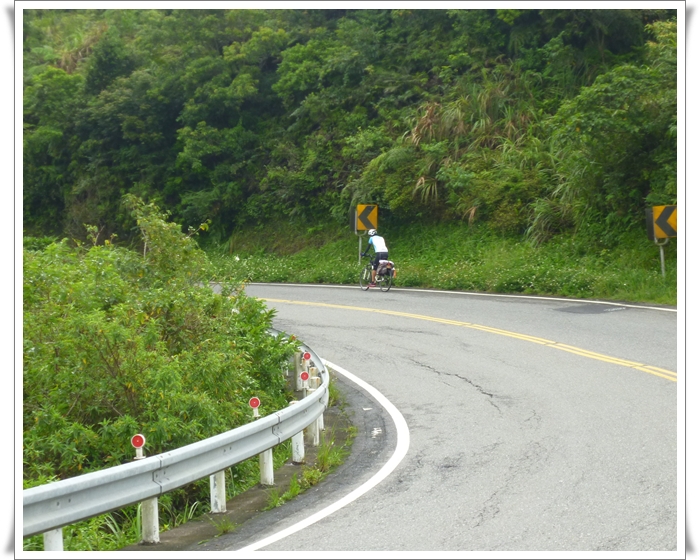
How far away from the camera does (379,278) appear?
23641 mm

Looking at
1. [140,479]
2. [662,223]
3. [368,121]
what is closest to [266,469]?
[140,479]

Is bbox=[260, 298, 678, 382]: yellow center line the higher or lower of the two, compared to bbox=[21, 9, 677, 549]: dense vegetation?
lower

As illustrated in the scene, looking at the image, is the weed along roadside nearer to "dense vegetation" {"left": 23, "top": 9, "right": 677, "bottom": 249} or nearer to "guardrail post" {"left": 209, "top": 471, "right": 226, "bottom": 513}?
"guardrail post" {"left": 209, "top": 471, "right": 226, "bottom": 513}

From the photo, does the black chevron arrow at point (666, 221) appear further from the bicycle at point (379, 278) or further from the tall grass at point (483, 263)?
the bicycle at point (379, 278)

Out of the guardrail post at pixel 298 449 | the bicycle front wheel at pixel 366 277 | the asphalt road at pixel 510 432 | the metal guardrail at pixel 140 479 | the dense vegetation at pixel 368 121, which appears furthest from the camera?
the bicycle front wheel at pixel 366 277

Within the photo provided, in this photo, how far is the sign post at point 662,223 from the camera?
2055 centimetres

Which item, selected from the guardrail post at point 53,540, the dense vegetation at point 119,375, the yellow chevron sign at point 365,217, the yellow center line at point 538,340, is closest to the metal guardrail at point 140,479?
the guardrail post at point 53,540

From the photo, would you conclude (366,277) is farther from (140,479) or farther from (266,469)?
(140,479)

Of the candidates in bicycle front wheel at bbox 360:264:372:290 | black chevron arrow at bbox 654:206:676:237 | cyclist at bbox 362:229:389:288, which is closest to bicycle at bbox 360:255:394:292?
bicycle front wheel at bbox 360:264:372:290

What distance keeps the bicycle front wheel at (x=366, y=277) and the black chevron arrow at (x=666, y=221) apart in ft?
25.8

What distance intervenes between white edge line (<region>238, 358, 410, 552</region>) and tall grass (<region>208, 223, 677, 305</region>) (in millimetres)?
5615

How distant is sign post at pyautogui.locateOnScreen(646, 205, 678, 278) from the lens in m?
20.5
